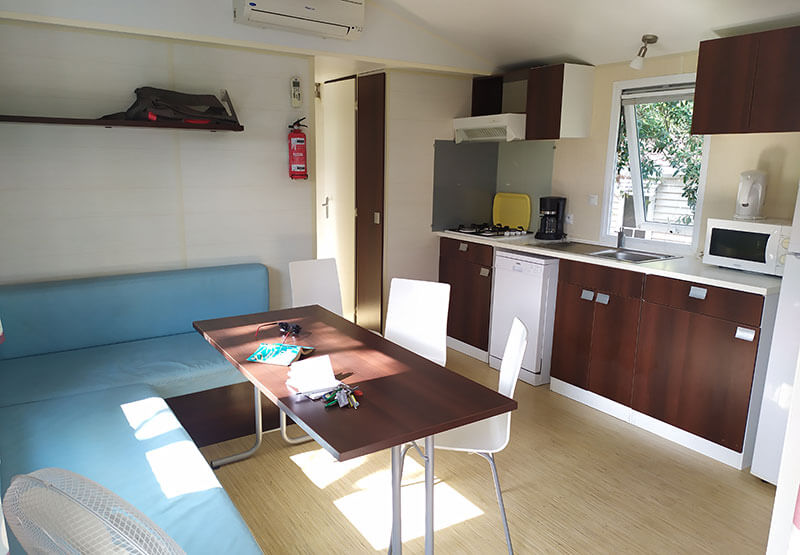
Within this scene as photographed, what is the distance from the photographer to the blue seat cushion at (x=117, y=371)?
2.63 m

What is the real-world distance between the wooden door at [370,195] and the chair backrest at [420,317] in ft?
6.01

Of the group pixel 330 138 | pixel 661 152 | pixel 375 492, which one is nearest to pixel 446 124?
pixel 330 138

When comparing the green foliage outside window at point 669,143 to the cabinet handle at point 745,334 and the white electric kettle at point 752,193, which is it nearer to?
the white electric kettle at point 752,193

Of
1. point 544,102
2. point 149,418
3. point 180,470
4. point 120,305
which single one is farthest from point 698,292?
point 120,305

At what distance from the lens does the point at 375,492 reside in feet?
8.89

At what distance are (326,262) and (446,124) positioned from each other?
1934mm

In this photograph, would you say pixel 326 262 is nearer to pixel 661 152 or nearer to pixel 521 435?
pixel 521 435

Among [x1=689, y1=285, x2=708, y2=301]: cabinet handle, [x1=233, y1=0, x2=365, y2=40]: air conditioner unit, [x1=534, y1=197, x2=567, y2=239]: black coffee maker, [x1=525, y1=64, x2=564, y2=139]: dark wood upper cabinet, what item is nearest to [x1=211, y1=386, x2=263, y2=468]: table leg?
[x1=233, y1=0, x2=365, y2=40]: air conditioner unit

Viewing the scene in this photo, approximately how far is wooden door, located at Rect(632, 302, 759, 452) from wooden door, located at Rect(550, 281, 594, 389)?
0.38 m

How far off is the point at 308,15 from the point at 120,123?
136 cm

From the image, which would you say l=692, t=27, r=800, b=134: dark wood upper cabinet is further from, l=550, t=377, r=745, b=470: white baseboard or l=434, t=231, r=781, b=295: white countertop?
l=550, t=377, r=745, b=470: white baseboard

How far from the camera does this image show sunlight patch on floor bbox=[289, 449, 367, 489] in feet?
9.21

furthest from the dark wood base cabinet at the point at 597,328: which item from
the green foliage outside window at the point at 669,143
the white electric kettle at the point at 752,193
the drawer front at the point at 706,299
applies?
the green foliage outside window at the point at 669,143

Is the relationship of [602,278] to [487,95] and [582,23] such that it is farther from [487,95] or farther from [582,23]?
[487,95]
